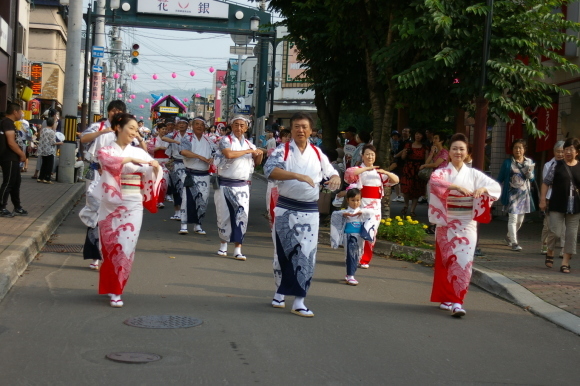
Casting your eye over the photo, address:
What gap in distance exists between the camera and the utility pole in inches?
843

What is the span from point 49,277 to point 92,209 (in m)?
0.96

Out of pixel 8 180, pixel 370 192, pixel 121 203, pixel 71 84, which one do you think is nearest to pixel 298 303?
pixel 121 203

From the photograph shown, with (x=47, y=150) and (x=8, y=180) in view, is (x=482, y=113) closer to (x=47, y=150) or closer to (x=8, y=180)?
(x=8, y=180)

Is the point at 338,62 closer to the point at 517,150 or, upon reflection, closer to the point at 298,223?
the point at 517,150

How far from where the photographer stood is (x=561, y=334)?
24.1 ft

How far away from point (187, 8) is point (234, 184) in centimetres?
2081

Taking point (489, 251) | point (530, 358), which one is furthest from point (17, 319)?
point (489, 251)

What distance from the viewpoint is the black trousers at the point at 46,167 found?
21250 millimetres

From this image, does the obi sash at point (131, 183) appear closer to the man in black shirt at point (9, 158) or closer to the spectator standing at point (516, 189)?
the man in black shirt at point (9, 158)

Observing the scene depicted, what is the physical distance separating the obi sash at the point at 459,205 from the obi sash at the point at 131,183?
3.03 m

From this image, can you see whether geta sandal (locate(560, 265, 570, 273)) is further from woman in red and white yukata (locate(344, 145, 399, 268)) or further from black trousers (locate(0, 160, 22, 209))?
black trousers (locate(0, 160, 22, 209))

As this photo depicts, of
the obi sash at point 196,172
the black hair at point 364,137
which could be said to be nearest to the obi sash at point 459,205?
the obi sash at point 196,172

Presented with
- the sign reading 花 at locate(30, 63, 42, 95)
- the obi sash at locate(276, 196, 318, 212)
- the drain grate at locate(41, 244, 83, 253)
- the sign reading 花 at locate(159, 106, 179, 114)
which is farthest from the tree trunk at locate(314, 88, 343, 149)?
the sign reading 花 at locate(159, 106, 179, 114)

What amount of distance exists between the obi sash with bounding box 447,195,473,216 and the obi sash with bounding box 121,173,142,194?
9.95 ft
